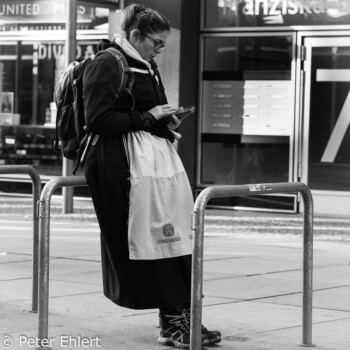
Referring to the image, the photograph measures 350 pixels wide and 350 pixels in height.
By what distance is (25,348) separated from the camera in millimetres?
5746

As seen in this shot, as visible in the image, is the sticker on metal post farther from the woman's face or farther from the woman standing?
the woman's face

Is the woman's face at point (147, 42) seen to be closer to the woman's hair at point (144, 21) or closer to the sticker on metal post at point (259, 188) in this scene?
the woman's hair at point (144, 21)

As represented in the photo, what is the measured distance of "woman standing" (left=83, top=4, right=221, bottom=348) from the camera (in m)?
5.73

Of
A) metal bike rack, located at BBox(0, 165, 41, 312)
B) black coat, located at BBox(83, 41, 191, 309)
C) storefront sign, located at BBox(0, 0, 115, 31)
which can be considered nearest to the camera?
black coat, located at BBox(83, 41, 191, 309)

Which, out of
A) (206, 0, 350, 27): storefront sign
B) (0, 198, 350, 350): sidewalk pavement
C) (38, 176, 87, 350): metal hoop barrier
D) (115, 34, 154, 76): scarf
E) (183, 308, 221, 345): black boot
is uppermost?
(206, 0, 350, 27): storefront sign

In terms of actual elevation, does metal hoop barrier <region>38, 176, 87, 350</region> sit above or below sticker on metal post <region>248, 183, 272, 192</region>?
below

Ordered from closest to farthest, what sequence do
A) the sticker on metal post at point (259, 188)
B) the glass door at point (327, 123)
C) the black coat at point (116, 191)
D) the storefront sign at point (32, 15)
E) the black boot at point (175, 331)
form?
1. the sticker on metal post at point (259, 188)
2. the black coat at point (116, 191)
3. the black boot at point (175, 331)
4. the glass door at point (327, 123)
5. the storefront sign at point (32, 15)

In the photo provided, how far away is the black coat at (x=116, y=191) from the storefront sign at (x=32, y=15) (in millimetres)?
9926

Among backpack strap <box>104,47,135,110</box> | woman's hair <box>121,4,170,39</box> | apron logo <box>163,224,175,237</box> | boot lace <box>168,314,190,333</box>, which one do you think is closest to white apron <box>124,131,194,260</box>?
apron logo <box>163,224,175,237</box>

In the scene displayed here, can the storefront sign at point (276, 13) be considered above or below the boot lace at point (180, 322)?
above

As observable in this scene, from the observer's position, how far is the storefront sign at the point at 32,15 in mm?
15539

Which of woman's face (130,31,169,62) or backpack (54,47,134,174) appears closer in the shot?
backpack (54,47,134,174)
